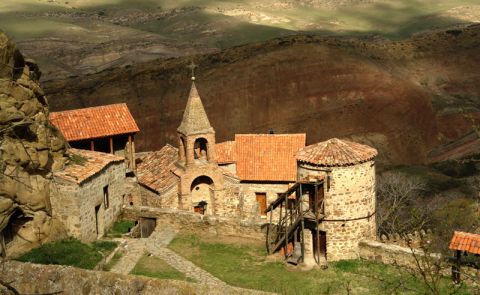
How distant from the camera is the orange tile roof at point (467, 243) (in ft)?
79.3

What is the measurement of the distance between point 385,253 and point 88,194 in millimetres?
13545

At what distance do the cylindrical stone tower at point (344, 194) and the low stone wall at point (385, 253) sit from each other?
0.40 m

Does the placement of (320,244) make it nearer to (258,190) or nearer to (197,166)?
(197,166)

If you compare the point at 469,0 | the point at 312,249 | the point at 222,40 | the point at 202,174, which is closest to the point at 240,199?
the point at 202,174

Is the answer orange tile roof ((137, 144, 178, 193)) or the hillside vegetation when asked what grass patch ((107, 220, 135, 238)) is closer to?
orange tile roof ((137, 144, 178, 193))

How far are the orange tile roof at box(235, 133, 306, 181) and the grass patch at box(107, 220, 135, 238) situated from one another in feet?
27.8

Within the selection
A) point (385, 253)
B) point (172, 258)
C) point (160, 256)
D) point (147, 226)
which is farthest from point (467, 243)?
point (147, 226)

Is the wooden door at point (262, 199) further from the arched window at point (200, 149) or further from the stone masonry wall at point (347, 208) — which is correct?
the stone masonry wall at point (347, 208)

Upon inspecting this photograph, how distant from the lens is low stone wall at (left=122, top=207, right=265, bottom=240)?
3172cm

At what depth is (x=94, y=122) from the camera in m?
38.4

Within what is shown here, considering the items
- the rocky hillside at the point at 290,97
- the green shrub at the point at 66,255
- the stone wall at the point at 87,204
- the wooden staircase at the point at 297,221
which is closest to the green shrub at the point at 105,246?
the green shrub at the point at 66,255

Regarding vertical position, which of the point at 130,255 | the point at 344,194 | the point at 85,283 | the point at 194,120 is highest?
the point at 85,283

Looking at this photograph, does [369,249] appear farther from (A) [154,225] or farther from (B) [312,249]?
(A) [154,225]

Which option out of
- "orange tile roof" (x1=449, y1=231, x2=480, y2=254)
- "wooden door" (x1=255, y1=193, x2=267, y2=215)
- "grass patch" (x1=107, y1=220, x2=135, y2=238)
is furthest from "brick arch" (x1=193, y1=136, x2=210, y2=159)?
"orange tile roof" (x1=449, y1=231, x2=480, y2=254)
